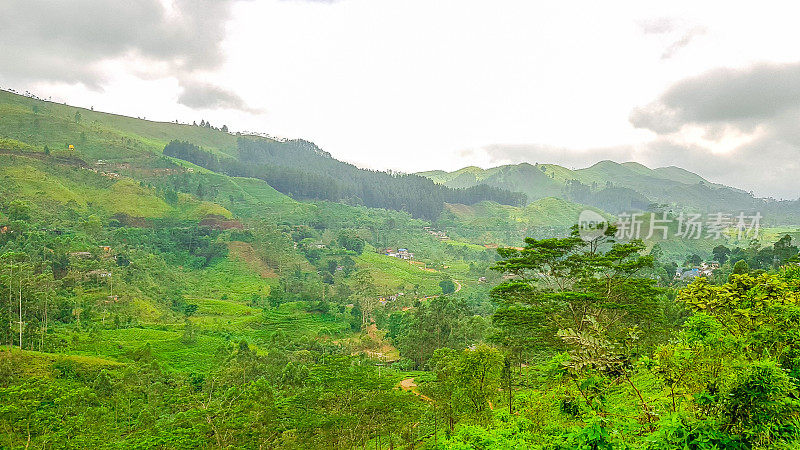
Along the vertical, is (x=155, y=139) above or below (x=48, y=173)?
above

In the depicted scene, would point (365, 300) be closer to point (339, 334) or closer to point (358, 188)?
point (339, 334)

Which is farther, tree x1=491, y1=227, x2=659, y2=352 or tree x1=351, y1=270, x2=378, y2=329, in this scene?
tree x1=351, y1=270, x2=378, y2=329

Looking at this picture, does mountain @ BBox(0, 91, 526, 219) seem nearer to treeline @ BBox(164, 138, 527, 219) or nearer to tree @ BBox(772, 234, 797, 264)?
treeline @ BBox(164, 138, 527, 219)

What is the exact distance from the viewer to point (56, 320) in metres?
36.4

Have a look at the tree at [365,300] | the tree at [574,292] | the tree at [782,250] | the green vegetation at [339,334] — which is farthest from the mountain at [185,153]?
the tree at [782,250]

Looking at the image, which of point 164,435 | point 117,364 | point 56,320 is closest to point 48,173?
point 56,320

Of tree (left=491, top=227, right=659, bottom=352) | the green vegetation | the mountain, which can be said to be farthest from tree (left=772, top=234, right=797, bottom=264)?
the mountain

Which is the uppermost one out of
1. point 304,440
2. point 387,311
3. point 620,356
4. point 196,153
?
point 196,153

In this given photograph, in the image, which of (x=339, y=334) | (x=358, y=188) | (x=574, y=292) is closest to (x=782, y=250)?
(x=574, y=292)

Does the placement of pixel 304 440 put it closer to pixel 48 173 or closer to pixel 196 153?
pixel 48 173

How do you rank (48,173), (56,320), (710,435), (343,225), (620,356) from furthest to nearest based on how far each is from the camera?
1. (343,225)
2. (48,173)
3. (56,320)
4. (620,356)
5. (710,435)

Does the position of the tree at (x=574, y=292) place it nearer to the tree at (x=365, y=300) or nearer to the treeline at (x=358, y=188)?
the tree at (x=365, y=300)

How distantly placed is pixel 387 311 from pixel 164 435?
130 feet

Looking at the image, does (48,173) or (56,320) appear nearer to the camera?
(56,320)
